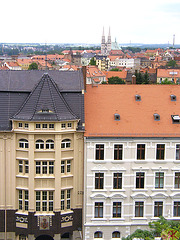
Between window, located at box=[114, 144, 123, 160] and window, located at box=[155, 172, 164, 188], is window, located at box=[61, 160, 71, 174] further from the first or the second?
window, located at box=[155, 172, 164, 188]

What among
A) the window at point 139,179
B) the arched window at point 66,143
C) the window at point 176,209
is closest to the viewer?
the arched window at point 66,143

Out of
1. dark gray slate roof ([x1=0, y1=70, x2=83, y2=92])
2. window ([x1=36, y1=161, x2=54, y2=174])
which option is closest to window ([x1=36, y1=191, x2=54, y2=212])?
window ([x1=36, y1=161, x2=54, y2=174])

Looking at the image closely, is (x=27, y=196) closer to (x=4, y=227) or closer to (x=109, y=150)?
(x=4, y=227)

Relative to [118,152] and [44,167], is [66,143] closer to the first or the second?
→ [44,167]

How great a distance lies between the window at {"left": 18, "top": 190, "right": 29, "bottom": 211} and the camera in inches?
1794

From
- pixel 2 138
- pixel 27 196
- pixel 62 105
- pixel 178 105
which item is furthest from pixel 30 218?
pixel 178 105

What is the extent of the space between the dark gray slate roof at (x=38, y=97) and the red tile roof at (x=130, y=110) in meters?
2.18

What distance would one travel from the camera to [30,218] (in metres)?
45.2

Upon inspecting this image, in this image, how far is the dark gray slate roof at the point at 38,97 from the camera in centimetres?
4402

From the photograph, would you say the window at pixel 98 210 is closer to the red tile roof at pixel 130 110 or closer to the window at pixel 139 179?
the window at pixel 139 179

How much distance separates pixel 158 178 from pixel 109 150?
21.1 feet

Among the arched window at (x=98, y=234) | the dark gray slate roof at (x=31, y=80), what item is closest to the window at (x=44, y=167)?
the dark gray slate roof at (x=31, y=80)

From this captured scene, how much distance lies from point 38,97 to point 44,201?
11515mm

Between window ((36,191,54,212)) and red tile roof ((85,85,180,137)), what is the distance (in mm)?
7923
